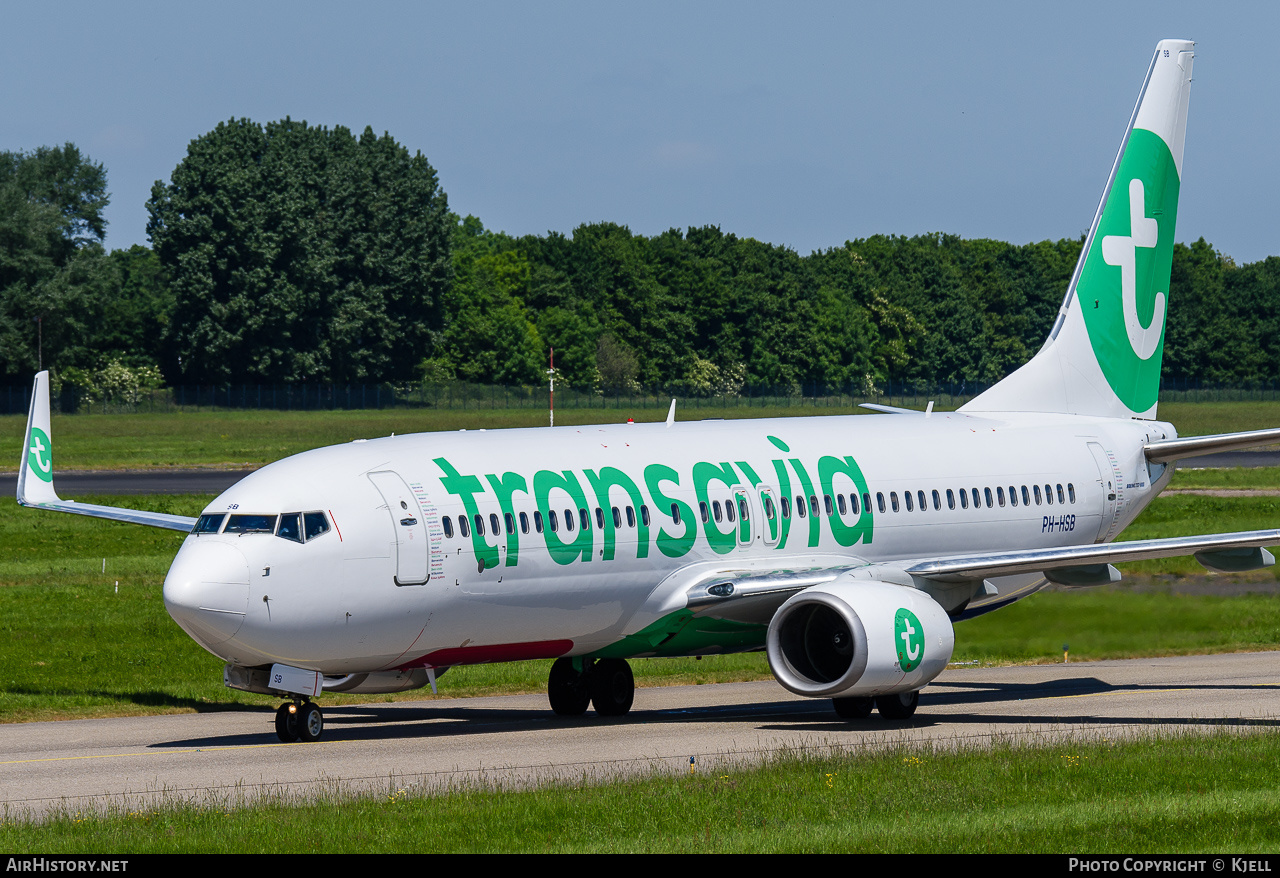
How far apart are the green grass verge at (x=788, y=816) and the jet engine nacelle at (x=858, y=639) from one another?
3.85 m

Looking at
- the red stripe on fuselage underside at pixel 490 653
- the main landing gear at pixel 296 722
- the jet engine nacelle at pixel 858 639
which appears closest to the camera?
the main landing gear at pixel 296 722

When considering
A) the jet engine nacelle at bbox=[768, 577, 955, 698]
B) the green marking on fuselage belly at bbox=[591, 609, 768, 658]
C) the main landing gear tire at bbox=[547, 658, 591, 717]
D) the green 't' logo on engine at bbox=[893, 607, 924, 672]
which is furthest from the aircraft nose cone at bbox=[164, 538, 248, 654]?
the green 't' logo on engine at bbox=[893, 607, 924, 672]

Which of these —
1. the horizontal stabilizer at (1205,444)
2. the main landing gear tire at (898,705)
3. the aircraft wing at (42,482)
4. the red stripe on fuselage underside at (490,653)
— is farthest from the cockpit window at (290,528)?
the horizontal stabilizer at (1205,444)

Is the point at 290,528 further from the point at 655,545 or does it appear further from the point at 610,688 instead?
the point at 610,688

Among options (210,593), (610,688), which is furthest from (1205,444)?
(210,593)

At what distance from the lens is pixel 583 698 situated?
29.5 metres

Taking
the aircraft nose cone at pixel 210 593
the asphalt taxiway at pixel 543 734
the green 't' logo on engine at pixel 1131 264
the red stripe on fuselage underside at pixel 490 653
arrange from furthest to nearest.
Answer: the green 't' logo on engine at pixel 1131 264
the red stripe on fuselage underside at pixel 490 653
the aircraft nose cone at pixel 210 593
the asphalt taxiway at pixel 543 734

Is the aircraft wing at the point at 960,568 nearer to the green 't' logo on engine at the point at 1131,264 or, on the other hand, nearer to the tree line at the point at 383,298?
the green 't' logo on engine at the point at 1131,264

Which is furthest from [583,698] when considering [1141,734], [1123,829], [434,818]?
[1123,829]

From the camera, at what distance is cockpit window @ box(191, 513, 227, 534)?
24453 mm

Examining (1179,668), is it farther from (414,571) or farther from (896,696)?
(414,571)

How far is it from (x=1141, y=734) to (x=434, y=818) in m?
11.1

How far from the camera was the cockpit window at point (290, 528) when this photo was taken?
2422 cm

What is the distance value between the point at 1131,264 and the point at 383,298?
119 metres
